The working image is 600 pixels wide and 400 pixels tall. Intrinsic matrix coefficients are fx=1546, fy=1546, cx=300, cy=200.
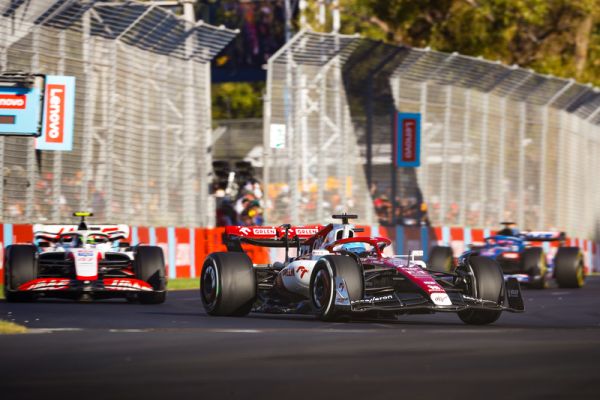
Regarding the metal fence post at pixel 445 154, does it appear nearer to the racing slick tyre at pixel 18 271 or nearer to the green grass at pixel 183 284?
the green grass at pixel 183 284

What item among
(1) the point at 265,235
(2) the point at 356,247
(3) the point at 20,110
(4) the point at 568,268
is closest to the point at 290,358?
(2) the point at 356,247

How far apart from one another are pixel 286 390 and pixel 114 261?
11538mm

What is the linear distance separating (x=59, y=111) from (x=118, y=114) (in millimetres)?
1784

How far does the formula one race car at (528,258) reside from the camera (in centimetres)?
2700

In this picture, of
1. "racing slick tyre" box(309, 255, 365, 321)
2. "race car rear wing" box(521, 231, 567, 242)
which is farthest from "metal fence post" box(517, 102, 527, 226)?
"racing slick tyre" box(309, 255, 365, 321)

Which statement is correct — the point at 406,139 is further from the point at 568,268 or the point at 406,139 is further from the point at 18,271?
the point at 18,271

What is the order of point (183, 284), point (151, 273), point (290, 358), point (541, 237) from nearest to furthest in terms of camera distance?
point (290, 358) → point (151, 273) → point (183, 284) → point (541, 237)

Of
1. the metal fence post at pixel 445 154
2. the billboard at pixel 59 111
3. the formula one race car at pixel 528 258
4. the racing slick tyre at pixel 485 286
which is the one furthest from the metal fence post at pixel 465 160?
the racing slick tyre at pixel 485 286

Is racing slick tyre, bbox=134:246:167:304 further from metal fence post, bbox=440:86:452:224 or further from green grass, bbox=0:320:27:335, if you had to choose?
metal fence post, bbox=440:86:452:224

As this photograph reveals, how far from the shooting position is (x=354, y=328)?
48.4ft

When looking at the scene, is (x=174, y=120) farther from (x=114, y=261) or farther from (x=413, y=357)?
(x=413, y=357)

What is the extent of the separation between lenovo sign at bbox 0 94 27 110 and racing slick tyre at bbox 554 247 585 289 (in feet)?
43.0

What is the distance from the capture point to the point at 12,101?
1803 centimetres

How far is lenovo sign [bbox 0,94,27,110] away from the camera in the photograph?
59.2ft
